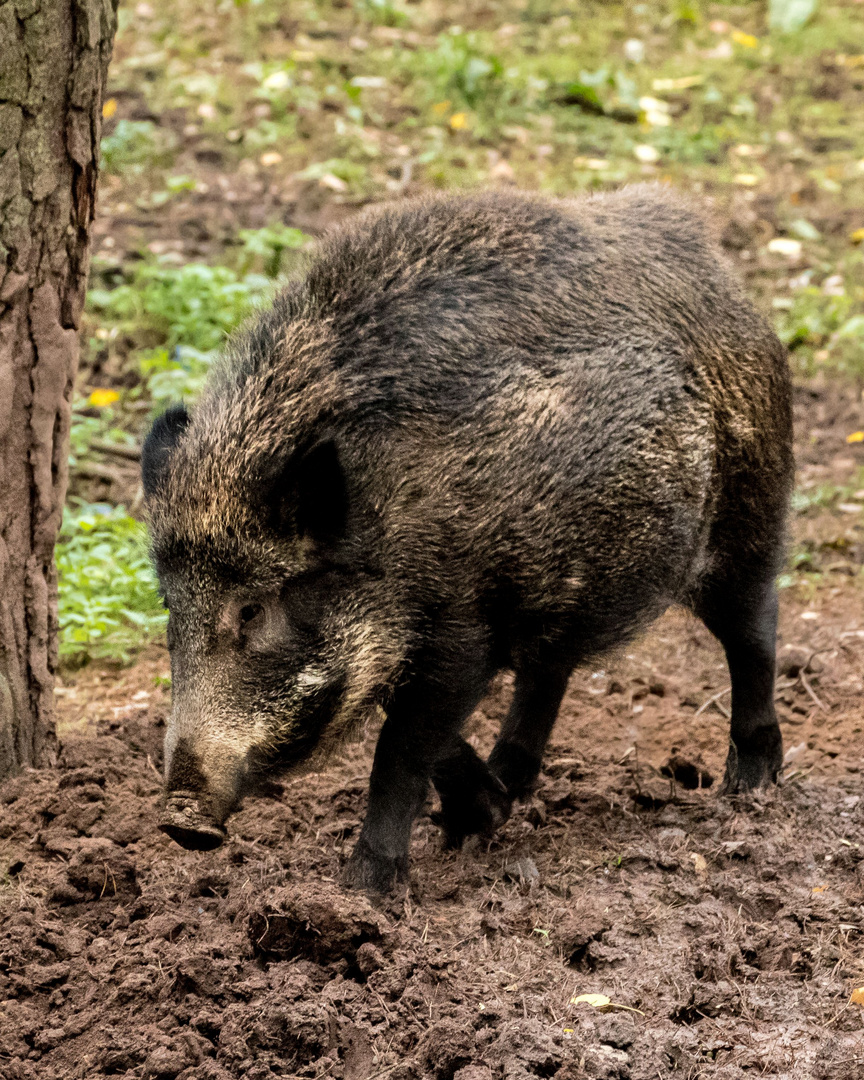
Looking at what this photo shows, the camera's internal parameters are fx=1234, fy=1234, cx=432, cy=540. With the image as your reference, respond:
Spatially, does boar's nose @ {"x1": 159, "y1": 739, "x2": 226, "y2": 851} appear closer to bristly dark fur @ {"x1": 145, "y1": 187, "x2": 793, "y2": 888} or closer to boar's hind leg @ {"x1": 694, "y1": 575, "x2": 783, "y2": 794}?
bristly dark fur @ {"x1": 145, "y1": 187, "x2": 793, "y2": 888}

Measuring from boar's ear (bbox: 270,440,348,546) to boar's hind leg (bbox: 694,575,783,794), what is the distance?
169 cm

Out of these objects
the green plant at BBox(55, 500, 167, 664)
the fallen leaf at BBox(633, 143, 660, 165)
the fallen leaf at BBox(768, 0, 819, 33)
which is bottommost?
the green plant at BBox(55, 500, 167, 664)

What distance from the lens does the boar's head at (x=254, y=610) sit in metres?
3.52

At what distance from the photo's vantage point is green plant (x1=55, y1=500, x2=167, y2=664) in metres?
5.58

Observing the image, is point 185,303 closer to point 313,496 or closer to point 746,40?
point 313,496

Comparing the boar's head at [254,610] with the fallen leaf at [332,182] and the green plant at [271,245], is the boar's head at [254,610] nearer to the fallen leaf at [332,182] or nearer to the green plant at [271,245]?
the green plant at [271,245]

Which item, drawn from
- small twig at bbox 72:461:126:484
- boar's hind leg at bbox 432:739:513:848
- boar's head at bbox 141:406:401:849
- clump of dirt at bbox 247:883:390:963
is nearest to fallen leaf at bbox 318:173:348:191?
small twig at bbox 72:461:126:484

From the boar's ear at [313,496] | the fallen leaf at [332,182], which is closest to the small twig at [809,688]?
the boar's ear at [313,496]

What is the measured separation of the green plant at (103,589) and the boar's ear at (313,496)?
1.99 metres

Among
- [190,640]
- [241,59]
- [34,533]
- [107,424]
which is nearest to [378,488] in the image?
[190,640]

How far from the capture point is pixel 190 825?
11.2 ft

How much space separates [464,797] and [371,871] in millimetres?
514

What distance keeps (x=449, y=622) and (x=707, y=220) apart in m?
1.95

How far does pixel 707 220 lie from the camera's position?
4.58 metres
